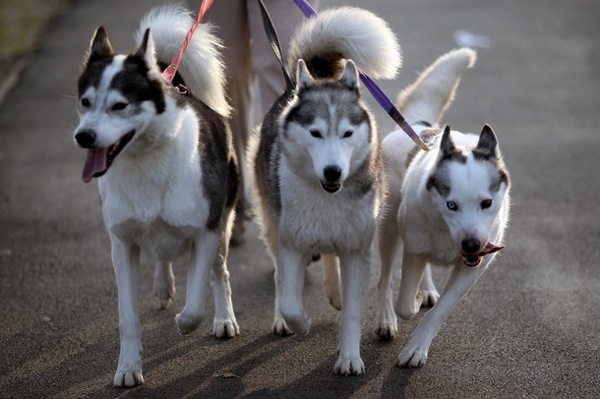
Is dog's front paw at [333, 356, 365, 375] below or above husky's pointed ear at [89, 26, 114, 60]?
below

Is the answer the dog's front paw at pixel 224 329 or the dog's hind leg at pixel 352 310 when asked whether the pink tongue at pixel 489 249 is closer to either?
the dog's hind leg at pixel 352 310

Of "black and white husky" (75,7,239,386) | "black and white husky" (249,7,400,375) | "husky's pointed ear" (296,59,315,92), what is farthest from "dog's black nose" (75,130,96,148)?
"husky's pointed ear" (296,59,315,92)

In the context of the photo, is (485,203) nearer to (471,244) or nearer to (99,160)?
(471,244)

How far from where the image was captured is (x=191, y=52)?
19.4 ft

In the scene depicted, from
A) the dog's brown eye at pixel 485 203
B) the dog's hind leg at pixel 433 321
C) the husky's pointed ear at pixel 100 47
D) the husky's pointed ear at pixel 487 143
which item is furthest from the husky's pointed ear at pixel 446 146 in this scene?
the husky's pointed ear at pixel 100 47

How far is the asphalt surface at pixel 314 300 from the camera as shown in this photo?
207 inches

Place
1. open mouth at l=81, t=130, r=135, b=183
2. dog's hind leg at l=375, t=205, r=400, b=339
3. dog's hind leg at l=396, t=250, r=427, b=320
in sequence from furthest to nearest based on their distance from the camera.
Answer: dog's hind leg at l=375, t=205, r=400, b=339
dog's hind leg at l=396, t=250, r=427, b=320
open mouth at l=81, t=130, r=135, b=183

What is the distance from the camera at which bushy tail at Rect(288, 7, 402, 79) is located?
5957 millimetres

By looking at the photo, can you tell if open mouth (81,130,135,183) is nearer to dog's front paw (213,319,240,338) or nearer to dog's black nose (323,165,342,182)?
dog's black nose (323,165,342,182)

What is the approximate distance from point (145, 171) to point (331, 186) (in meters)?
0.91

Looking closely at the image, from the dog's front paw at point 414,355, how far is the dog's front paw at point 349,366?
0.23 m

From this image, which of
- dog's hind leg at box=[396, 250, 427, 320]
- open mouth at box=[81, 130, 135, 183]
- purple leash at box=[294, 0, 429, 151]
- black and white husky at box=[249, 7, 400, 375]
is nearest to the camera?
open mouth at box=[81, 130, 135, 183]

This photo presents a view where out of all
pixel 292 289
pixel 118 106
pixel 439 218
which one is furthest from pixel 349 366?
pixel 118 106

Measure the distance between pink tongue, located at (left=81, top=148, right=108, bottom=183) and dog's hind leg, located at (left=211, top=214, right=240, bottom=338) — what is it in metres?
1.18
